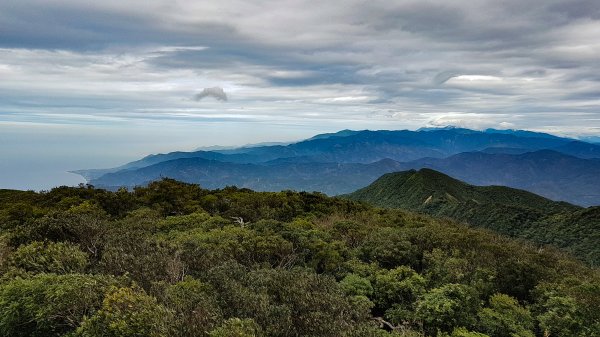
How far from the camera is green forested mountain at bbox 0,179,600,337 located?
18547 mm

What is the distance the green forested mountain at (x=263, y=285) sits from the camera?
60.8 feet

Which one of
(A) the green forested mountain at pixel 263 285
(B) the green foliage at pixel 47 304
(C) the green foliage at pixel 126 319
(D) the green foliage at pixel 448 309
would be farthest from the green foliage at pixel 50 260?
(D) the green foliage at pixel 448 309

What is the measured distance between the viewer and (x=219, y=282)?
24078mm

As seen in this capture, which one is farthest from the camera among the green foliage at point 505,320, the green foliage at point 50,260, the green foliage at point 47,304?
the green foliage at point 505,320

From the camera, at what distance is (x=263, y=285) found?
79.9 feet

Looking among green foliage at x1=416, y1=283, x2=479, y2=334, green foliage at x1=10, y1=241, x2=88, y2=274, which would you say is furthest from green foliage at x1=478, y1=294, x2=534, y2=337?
green foliage at x1=10, y1=241, x2=88, y2=274

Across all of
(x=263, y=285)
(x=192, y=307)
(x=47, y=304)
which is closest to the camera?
(x=47, y=304)

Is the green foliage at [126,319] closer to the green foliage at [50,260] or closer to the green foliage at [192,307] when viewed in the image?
the green foliage at [192,307]

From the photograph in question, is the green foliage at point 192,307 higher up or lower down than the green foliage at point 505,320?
higher up

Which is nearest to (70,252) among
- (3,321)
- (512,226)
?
(3,321)

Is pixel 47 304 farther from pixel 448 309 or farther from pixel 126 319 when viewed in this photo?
pixel 448 309

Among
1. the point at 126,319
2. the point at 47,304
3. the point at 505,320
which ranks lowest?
the point at 505,320

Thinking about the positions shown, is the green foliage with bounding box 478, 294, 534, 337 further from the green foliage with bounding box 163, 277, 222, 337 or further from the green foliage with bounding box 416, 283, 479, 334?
the green foliage with bounding box 163, 277, 222, 337

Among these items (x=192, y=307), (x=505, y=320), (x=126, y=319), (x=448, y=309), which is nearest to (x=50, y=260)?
(x=126, y=319)
